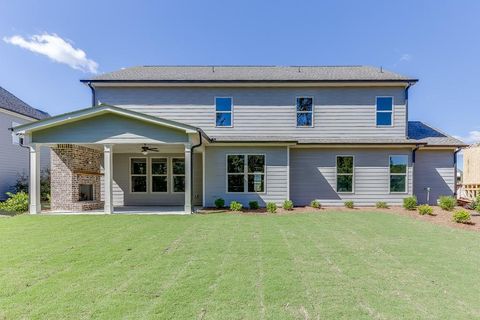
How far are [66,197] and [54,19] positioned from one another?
977 centimetres

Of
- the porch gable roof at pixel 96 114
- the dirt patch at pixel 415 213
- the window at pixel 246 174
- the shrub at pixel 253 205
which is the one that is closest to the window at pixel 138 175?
the porch gable roof at pixel 96 114

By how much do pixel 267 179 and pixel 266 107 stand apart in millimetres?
3793

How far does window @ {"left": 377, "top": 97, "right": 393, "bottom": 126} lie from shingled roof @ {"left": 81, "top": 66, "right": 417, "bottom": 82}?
1.01 metres

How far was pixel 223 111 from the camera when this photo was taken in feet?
42.3

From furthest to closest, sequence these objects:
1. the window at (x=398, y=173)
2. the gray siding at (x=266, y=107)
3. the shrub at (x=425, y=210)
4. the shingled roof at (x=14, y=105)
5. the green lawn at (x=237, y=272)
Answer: the shingled roof at (x=14, y=105), the gray siding at (x=266, y=107), the window at (x=398, y=173), the shrub at (x=425, y=210), the green lawn at (x=237, y=272)

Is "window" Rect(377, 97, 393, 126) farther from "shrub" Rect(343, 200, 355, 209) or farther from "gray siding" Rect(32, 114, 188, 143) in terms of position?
"gray siding" Rect(32, 114, 188, 143)

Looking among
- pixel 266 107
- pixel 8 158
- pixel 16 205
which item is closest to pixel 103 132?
pixel 16 205

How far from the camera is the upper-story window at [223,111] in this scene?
1288 cm

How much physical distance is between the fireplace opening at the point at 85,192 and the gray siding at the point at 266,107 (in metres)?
4.33

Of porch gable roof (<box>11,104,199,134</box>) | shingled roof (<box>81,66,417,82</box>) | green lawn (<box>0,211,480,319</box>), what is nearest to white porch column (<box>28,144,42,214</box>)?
porch gable roof (<box>11,104,199,134</box>)

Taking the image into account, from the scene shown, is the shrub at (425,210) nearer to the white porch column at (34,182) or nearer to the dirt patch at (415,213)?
the dirt patch at (415,213)

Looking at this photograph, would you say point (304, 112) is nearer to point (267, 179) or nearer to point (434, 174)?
point (267, 179)

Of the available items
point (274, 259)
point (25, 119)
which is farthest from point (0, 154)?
point (274, 259)

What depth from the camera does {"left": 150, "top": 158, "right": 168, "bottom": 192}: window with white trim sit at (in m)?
13.0
